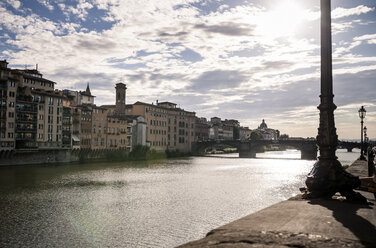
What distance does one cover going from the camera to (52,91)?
8256 centimetres

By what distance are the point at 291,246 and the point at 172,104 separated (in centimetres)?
13205

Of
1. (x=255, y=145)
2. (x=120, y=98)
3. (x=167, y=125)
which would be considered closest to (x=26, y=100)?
(x=120, y=98)

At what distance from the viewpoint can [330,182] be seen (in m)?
12.2

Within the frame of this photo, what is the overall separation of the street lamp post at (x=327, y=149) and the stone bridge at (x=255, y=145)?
99930mm

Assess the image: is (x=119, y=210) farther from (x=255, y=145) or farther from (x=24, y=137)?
(x=255, y=145)

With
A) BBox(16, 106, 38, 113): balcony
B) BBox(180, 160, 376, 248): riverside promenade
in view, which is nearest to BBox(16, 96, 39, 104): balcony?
BBox(16, 106, 38, 113): balcony

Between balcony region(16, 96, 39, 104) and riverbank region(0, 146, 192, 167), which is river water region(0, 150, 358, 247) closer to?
riverbank region(0, 146, 192, 167)

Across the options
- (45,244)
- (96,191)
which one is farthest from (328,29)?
(96,191)

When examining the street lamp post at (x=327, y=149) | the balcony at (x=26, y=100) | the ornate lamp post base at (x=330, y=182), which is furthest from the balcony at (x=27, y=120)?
the ornate lamp post base at (x=330, y=182)

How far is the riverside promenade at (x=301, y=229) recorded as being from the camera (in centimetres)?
641

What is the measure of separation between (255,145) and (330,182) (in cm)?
11181

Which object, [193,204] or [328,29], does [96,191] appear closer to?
[193,204]

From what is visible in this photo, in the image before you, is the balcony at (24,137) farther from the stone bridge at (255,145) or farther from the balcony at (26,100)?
the stone bridge at (255,145)

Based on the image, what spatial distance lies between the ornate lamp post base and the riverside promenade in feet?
3.90
